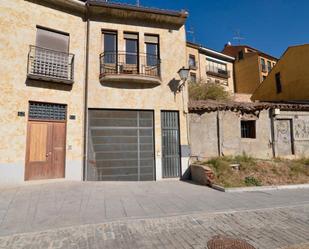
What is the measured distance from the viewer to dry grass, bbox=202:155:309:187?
9258 mm

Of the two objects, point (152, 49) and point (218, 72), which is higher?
point (218, 72)

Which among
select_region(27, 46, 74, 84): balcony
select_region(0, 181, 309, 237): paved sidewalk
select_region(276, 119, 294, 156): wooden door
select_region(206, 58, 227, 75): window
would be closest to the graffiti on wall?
select_region(276, 119, 294, 156): wooden door

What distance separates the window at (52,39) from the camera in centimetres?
977

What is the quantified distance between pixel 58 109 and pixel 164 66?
5568mm

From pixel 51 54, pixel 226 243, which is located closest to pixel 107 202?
pixel 226 243

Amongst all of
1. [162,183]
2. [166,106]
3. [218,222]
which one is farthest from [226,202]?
[166,106]

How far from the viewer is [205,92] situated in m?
17.5

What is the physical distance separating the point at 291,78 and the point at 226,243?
18.2m

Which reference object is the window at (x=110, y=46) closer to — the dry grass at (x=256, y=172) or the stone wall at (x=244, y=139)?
A: the stone wall at (x=244, y=139)

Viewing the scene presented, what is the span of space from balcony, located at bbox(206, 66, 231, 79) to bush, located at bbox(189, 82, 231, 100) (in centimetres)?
1223

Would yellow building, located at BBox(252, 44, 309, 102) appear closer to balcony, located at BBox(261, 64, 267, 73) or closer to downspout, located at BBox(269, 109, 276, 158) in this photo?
downspout, located at BBox(269, 109, 276, 158)

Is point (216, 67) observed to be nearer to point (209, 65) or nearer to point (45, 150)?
point (209, 65)

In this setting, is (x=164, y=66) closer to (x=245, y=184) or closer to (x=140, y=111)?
(x=140, y=111)

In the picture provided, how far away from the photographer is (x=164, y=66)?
11.4 metres
